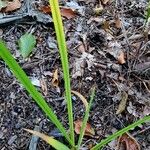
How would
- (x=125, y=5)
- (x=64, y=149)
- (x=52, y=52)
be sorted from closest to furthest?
(x=64, y=149), (x=52, y=52), (x=125, y=5)

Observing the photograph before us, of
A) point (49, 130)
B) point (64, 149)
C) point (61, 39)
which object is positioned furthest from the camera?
point (49, 130)

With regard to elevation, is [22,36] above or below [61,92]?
above

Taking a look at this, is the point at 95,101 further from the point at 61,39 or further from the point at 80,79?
the point at 61,39

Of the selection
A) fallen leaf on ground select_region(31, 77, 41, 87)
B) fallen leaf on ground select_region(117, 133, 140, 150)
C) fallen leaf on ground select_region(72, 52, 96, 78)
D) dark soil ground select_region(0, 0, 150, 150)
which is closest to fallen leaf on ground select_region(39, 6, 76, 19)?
dark soil ground select_region(0, 0, 150, 150)

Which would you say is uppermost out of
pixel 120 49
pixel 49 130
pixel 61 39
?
pixel 61 39

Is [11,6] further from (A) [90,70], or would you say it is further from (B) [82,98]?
(B) [82,98]

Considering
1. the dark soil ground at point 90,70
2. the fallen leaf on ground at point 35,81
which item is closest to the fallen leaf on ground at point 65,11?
the dark soil ground at point 90,70

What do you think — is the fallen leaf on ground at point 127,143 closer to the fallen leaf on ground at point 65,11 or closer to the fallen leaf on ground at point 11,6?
the fallen leaf on ground at point 65,11

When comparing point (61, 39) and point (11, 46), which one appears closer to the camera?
point (61, 39)

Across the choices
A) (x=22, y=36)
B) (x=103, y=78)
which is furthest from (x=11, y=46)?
(x=103, y=78)
